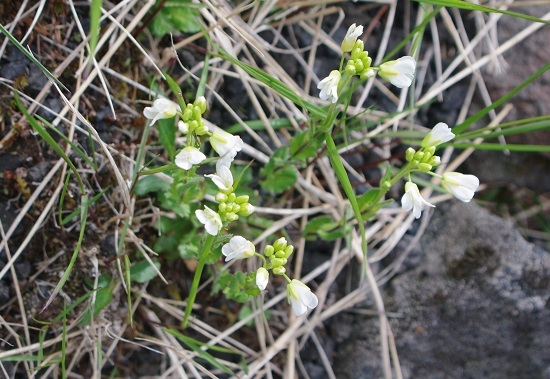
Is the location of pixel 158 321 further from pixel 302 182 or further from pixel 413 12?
pixel 413 12

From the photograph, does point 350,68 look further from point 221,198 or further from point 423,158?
point 221,198

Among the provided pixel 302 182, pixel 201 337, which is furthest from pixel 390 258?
pixel 201 337

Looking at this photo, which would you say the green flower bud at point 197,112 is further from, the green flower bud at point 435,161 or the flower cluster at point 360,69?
the green flower bud at point 435,161

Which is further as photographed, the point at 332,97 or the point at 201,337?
the point at 201,337

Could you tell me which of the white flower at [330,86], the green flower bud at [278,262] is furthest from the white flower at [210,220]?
the white flower at [330,86]

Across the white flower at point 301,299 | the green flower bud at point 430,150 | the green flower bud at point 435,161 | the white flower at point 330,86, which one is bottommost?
the white flower at point 301,299

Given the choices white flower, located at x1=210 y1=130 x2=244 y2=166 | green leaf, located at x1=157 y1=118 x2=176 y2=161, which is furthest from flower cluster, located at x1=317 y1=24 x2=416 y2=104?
green leaf, located at x1=157 y1=118 x2=176 y2=161
